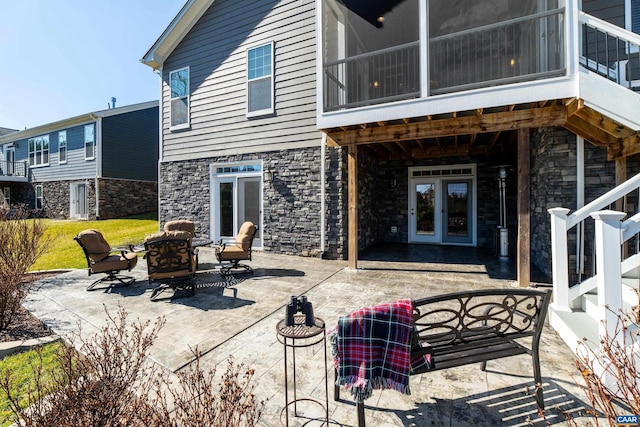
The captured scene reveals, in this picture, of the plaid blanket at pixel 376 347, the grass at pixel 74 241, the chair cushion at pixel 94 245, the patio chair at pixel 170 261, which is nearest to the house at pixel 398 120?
the grass at pixel 74 241

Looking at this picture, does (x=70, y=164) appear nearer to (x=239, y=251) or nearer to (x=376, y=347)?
(x=239, y=251)

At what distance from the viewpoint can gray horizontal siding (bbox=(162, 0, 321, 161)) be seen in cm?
762

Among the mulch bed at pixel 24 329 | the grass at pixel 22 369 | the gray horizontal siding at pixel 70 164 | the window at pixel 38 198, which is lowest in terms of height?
the grass at pixel 22 369

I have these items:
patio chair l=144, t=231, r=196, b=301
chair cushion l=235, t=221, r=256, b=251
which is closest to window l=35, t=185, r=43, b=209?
chair cushion l=235, t=221, r=256, b=251

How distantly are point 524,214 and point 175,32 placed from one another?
1077 centimetres

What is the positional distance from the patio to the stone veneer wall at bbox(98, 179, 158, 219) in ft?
→ 33.9

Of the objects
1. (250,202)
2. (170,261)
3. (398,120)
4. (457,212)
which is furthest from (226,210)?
(457,212)

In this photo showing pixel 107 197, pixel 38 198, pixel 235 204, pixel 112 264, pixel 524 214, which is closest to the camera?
pixel 524 214

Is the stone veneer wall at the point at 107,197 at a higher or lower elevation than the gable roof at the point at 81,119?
lower

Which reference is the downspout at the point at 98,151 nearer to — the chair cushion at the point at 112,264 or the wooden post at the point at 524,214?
the chair cushion at the point at 112,264

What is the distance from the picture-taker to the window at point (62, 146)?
640 inches

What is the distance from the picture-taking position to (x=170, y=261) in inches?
190

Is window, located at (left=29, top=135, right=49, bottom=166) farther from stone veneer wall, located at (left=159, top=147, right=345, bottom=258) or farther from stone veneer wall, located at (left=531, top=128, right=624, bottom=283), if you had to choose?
stone veneer wall, located at (left=531, top=128, right=624, bottom=283)

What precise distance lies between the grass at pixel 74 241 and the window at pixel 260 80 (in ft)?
18.0
